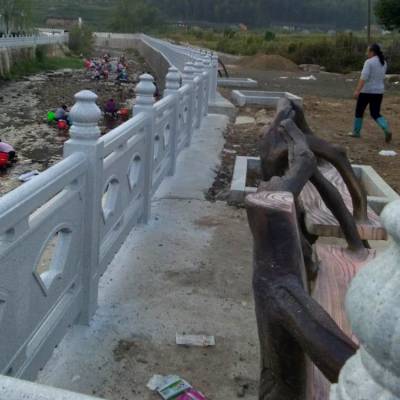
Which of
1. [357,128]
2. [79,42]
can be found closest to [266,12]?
[79,42]

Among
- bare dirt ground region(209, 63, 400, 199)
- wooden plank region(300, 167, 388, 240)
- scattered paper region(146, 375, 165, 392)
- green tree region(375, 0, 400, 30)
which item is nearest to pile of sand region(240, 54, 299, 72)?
green tree region(375, 0, 400, 30)

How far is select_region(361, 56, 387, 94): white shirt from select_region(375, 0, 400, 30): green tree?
23177 millimetres

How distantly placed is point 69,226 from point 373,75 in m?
7.97

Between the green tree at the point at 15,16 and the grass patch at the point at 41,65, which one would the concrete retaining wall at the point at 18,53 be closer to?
the grass patch at the point at 41,65

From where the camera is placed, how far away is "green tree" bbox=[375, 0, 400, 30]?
31156 mm

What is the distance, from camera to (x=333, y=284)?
8.57 feet

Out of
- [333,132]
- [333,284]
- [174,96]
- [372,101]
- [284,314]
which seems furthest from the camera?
[333,132]

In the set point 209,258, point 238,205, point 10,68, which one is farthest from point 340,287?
point 10,68

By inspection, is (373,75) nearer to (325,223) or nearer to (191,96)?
(191,96)

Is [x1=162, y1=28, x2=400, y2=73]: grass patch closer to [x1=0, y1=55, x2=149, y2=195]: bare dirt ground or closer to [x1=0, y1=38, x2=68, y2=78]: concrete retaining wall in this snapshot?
[x1=0, y1=55, x2=149, y2=195]: bare dirt ground

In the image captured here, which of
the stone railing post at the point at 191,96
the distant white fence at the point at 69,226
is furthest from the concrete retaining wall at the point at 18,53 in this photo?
the distant white fence at the point at 69,226

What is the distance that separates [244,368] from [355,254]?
83 cm

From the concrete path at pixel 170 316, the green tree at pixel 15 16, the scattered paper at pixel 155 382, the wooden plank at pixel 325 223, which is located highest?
the wooden plank at pixel 325 223

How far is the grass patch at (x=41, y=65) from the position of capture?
3194 centimetres
